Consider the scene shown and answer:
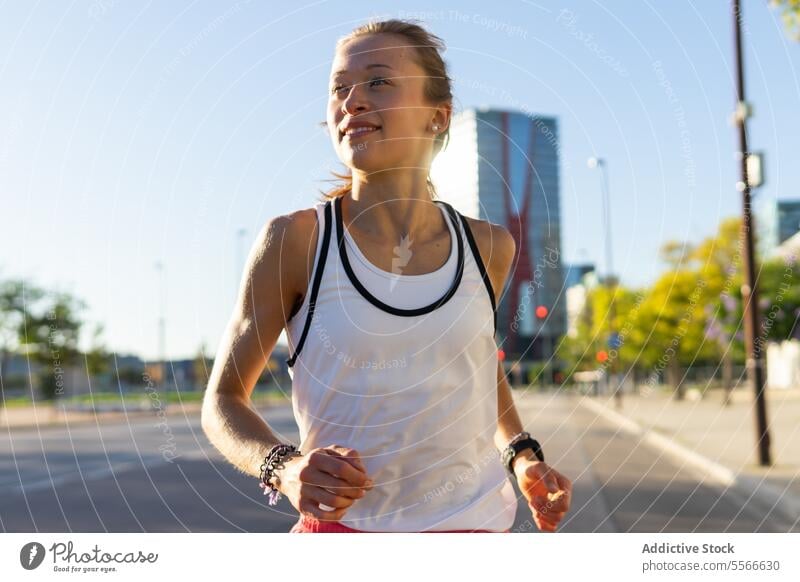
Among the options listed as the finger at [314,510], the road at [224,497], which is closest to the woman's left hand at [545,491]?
the finger at [314,510]

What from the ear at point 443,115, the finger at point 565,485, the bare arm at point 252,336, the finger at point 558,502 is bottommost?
the finger at point 558,502

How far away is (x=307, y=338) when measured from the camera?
1.59 metres

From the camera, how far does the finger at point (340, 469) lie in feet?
4.32

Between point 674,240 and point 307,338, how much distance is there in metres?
25.8

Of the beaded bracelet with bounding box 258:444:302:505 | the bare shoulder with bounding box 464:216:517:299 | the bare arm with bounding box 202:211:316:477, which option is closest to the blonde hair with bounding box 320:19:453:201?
the bare shoulder with bounding box 464:216:517:299

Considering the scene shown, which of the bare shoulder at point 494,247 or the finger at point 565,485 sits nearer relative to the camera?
the finger at point 565,485

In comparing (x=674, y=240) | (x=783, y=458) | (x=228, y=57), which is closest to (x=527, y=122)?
(x=228, y=57)

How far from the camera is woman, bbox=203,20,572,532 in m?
1.57

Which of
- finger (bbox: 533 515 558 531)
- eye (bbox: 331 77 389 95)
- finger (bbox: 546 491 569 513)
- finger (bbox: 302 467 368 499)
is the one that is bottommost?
finger (bbox: 533 515 558 531)

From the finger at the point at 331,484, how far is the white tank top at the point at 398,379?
10.4 inches

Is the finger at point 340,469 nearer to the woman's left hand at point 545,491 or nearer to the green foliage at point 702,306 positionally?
the woman's left hand at point 545,491

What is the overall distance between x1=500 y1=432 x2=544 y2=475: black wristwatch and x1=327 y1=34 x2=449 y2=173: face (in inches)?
24.3

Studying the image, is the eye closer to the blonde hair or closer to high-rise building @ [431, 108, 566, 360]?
the blonde hair
